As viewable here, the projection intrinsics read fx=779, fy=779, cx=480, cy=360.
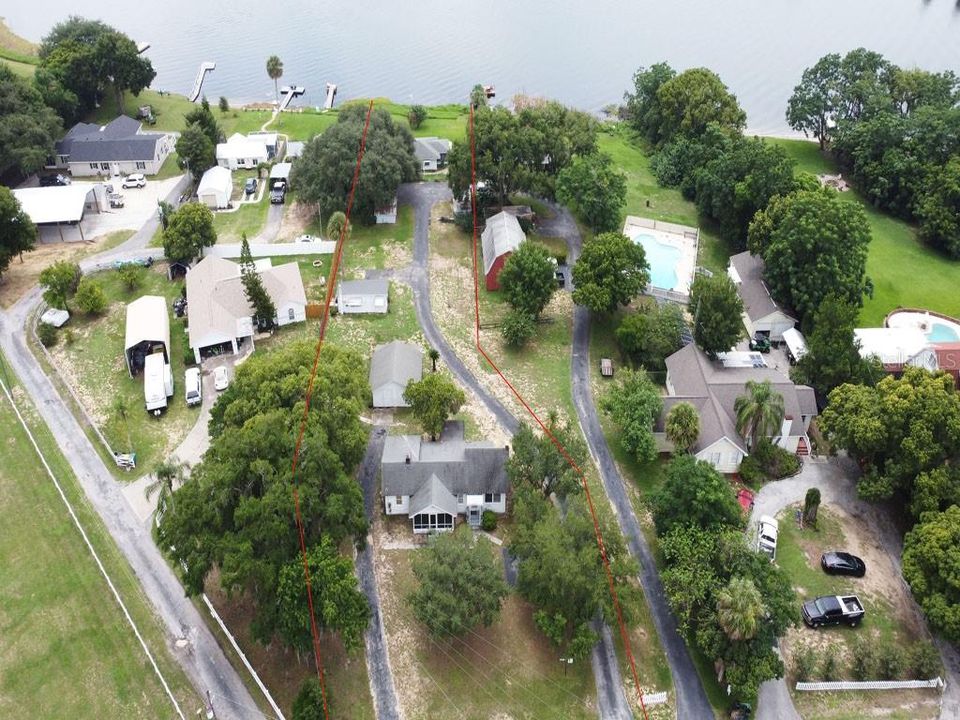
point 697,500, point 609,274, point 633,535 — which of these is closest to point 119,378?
point 609,274

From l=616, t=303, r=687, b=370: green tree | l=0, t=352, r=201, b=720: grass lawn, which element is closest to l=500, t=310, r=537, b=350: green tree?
l=616, t=303, r=687, b=370: green tree

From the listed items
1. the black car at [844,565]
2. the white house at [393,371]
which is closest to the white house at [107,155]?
the white house at [393,371]

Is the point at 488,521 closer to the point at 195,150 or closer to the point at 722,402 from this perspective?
the point at 722,402

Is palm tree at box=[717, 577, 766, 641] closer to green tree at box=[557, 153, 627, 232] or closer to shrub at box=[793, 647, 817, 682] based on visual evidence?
shrub at box=[793, 647, 817, 682]

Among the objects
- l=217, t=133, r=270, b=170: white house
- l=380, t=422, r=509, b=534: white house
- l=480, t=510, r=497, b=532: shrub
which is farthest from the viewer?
l=217, t=133, r=270, b=170: white house

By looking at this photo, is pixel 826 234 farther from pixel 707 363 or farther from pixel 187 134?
pixel 187 134

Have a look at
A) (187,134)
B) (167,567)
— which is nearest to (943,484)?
(167,567)

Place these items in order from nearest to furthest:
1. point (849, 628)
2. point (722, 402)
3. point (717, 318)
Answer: point (849, 628), point (722, 402), point (717, 318)
